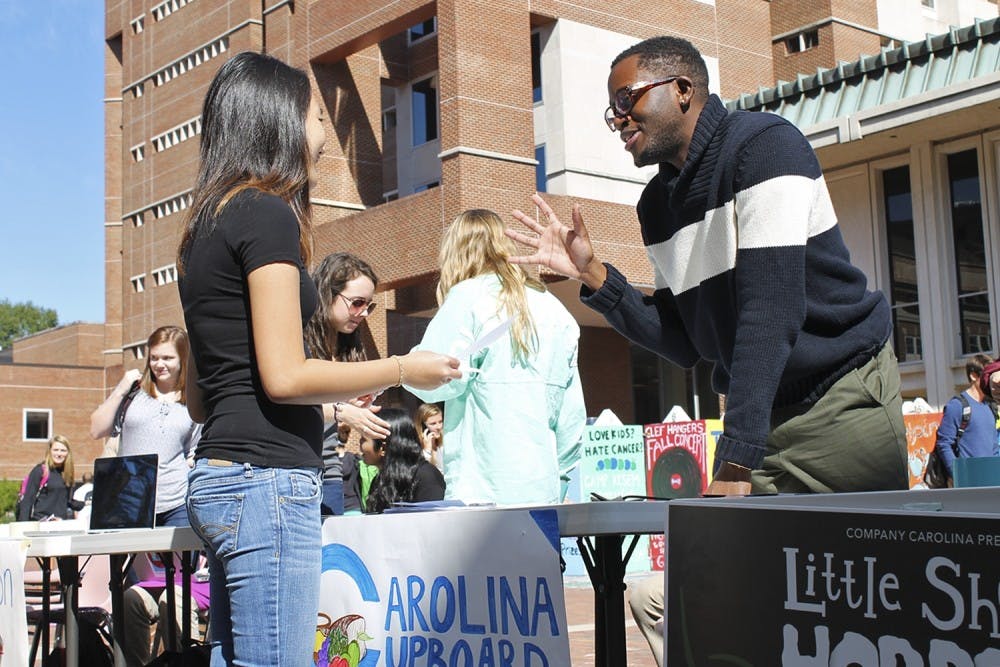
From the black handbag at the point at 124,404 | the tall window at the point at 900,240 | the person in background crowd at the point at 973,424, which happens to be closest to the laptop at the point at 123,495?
the black handbag at the point at 124,404

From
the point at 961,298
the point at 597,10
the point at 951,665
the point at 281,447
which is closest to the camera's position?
the point at 951,665

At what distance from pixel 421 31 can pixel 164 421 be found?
3430cm

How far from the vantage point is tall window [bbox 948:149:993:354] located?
1698cm

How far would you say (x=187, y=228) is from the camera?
108 inches

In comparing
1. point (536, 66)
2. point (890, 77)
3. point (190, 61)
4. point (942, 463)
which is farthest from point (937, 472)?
point (190, 61)

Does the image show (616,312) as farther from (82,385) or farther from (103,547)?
(82,385)

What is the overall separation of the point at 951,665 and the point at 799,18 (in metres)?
42.2

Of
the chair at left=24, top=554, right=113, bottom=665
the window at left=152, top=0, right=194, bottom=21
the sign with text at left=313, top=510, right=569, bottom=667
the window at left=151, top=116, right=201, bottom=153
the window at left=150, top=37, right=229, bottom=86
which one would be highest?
the window at left=152, top=0, right=194, bottom=21

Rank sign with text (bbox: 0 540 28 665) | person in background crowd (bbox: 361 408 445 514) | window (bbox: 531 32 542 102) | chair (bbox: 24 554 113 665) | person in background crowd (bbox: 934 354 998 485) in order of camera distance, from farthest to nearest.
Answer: window (bbox: 531 32 542 102), person in background crowd (bbox: 934 354 998 485), person in background crowd (bbox: 361 408 445 514), chair (bbox: 24 554 113 665), sign with text (bbox: 0 540 28 665)

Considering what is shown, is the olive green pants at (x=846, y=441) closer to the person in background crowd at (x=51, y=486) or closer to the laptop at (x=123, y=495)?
the laptop at (x=123, y=495)

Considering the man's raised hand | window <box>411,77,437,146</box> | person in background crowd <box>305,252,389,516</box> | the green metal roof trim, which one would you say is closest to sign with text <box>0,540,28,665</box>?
person in background crowd <box>305,252,389,516</box>

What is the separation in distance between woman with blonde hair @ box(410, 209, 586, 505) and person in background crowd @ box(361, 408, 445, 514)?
3.26m

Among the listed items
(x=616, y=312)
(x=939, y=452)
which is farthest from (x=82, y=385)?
(x=616, y=312)

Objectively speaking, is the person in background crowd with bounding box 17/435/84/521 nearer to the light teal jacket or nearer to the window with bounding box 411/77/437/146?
the light teal jacket
